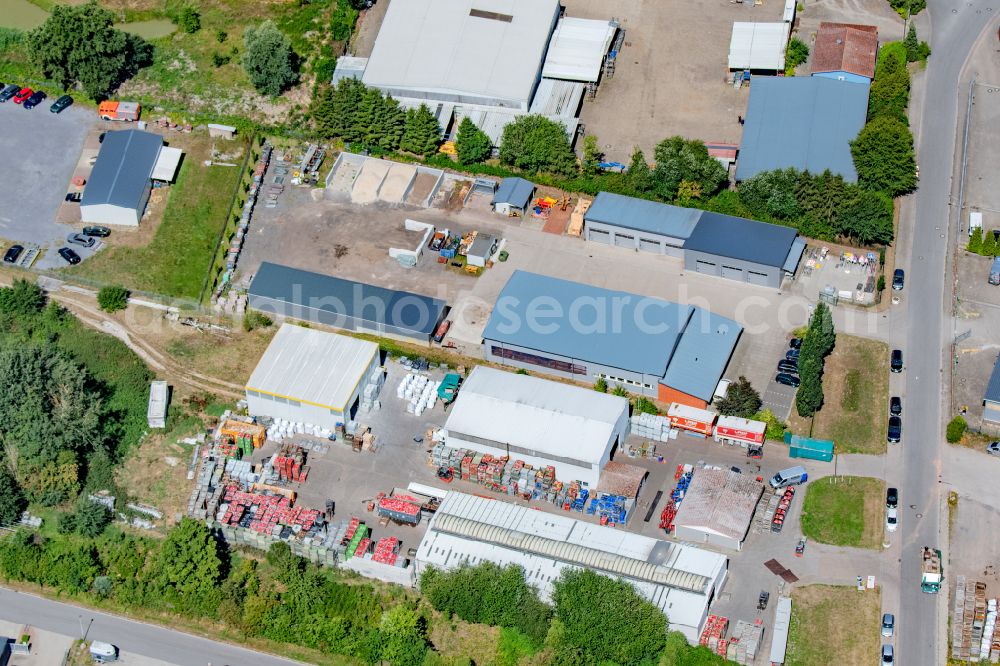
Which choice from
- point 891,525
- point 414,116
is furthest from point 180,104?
point 891,525

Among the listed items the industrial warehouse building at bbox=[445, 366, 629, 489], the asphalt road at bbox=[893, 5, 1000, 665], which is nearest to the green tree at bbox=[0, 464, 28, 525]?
the industrial warehouse building at bbox=[445, 366, 629, 489]

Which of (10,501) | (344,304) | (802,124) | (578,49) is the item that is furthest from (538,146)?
(10,501)

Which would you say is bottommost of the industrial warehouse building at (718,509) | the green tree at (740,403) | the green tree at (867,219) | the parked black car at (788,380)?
the industrial warehouse building at (718,509)

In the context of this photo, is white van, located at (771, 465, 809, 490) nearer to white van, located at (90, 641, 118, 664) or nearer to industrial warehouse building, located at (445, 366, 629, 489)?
industrial warehouse building, located at (445, 366, 629, 489)

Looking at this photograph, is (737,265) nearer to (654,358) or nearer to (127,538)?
(654,358)

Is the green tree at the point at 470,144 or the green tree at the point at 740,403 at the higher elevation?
the green tree at the point at 470,144

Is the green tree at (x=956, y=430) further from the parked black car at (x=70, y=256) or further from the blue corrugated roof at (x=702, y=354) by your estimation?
the parked black car at (x=70, y=256)

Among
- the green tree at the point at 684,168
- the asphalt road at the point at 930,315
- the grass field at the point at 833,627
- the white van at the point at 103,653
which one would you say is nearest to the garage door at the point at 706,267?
the green tree at the point at 684,168
